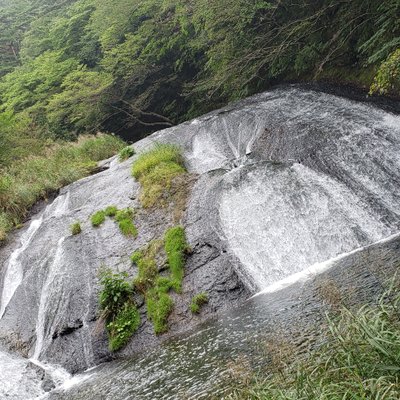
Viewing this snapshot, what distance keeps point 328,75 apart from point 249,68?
2.96m

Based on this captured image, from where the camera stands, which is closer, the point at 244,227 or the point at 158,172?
the point at 244,227

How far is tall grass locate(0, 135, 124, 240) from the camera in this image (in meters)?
16.4

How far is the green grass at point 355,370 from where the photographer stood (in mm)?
3277

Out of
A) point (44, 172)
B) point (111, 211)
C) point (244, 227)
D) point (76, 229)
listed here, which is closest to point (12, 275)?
point (76, 229)

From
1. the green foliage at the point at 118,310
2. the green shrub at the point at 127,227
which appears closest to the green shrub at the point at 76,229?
the green shrub at the point at 127,227

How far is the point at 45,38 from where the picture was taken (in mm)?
31375

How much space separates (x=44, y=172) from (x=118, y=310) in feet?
32.7

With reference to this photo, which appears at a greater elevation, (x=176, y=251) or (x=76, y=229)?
(x=76, y=229)

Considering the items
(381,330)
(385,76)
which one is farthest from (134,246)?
(381,330)

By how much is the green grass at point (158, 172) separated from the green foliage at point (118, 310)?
2878mm

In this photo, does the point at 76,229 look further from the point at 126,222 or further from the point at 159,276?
the point at 159,276

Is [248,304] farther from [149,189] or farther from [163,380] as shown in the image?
[149,189]

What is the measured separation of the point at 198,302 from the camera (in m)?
9.09

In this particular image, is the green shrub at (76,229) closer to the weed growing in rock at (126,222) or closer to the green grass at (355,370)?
the weed growing in rock at (126,222)
